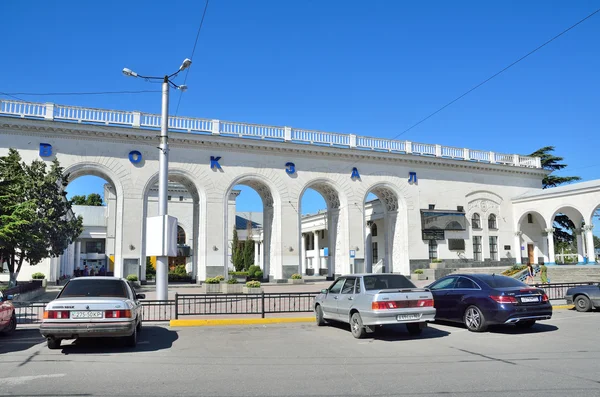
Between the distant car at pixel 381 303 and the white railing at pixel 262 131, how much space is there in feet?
80.5

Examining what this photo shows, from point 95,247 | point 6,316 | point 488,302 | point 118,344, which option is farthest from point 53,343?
point 95,247

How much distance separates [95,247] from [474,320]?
62.1m

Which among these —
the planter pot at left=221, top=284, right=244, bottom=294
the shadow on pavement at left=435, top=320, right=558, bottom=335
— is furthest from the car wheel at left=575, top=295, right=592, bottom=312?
the planter pot at left=221, top=284, right=244, bottom=294

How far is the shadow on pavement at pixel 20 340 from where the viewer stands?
34.5 ft

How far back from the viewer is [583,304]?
669 inches

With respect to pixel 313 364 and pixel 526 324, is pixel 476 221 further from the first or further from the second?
pixel 313 364

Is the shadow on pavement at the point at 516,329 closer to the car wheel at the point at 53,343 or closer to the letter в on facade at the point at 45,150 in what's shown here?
the car wheel at the point at 53,343

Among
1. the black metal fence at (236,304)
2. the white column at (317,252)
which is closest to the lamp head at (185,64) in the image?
the black metal fence at (236,304)

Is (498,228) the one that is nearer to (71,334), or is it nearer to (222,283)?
(222,283)

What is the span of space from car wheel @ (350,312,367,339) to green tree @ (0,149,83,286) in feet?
51.1

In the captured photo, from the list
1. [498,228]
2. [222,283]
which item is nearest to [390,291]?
[222,283]

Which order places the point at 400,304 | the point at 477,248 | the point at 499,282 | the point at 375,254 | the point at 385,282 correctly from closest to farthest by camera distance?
the point at 400,304 < the point at 385,282 < the point at 499,282 < the point at 477,248 < the point at 375,254

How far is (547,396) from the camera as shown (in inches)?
244

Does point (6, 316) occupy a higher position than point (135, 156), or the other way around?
point (135, 156)
